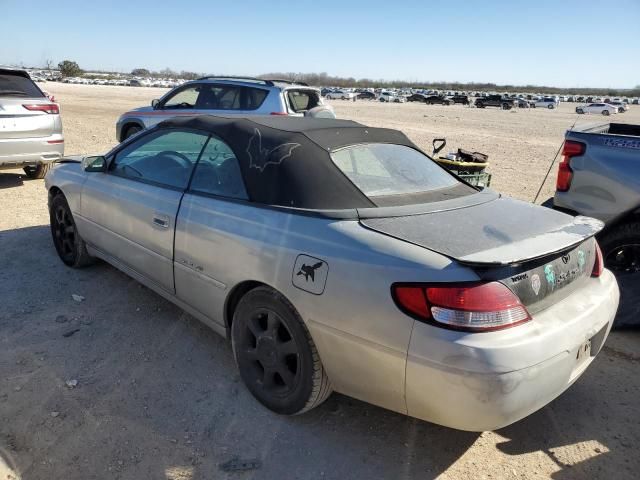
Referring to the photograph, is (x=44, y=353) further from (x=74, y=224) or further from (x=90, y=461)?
(x=74, y=224)

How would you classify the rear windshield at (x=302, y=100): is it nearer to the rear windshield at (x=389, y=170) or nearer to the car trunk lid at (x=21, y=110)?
the car trunk lid at (x=21, y=110)

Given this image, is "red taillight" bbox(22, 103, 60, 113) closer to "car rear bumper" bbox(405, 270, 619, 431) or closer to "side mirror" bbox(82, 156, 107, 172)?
"side mirror" bbox(82, 156, 107, 172)

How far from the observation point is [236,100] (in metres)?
8.98

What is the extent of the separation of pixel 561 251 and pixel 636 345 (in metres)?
2.01

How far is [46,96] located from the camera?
25.0 feet

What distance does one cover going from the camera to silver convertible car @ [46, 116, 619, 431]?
80.9 inches

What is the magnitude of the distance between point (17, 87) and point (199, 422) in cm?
675

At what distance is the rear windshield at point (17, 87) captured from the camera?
23.4 feet

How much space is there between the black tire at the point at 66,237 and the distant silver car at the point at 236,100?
4230mm

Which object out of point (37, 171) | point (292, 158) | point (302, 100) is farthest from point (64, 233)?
point (302, 100)

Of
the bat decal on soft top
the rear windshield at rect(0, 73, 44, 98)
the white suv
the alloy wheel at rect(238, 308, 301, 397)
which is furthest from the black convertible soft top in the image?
the white suv

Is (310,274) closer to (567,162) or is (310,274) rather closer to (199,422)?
(199,422)

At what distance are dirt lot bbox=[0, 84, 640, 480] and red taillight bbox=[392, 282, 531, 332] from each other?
86 cm

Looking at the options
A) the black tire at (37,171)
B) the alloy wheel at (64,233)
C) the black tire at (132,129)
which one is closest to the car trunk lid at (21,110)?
the black tire at (37,171)
